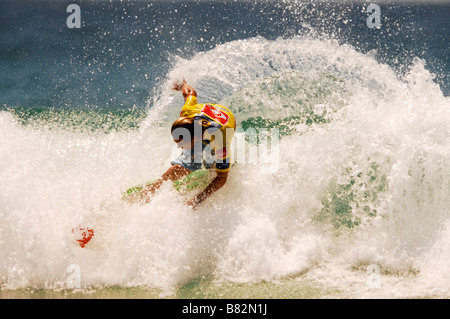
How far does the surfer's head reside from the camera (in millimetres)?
2396

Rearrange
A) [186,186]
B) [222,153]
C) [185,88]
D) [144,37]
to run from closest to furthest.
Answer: [222,153], [186,186], [185,88], [144,37]

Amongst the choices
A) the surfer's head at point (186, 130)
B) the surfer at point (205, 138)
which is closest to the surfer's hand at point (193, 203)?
the surfer at point (205, 138)

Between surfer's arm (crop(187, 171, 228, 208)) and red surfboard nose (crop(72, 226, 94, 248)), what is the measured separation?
0.55 metres

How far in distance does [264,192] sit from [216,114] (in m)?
0.55

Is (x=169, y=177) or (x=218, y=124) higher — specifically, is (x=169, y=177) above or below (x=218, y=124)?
below

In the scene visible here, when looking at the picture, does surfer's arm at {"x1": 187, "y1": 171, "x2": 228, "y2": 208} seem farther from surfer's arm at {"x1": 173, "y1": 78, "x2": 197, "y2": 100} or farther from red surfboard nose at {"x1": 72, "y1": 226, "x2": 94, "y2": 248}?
Result: surfer's arm at {"x1": 173, "y1": 78, "x2": 197, "y2": 100}

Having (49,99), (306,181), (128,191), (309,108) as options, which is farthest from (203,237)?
(49,99)

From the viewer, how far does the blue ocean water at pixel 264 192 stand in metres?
2.18

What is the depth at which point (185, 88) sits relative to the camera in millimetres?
2938

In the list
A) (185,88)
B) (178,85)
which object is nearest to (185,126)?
(185,88)

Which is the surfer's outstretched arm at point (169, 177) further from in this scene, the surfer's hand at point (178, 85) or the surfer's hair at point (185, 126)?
the surfer's hand at point (178, 85)

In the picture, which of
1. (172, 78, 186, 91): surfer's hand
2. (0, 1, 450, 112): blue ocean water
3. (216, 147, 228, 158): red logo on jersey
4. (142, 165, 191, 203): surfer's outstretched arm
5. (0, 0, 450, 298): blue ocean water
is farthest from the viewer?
(0, 1, 450, 112): blue ocean water

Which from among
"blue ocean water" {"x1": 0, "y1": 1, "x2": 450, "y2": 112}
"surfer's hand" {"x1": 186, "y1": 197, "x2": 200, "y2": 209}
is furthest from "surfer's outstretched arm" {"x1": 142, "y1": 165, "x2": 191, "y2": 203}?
"blue ocean water" {"x1": 0, "y1": 1, "x2": 450, "y2": 112}

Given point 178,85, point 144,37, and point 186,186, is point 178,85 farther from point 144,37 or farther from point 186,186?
point 144,37
